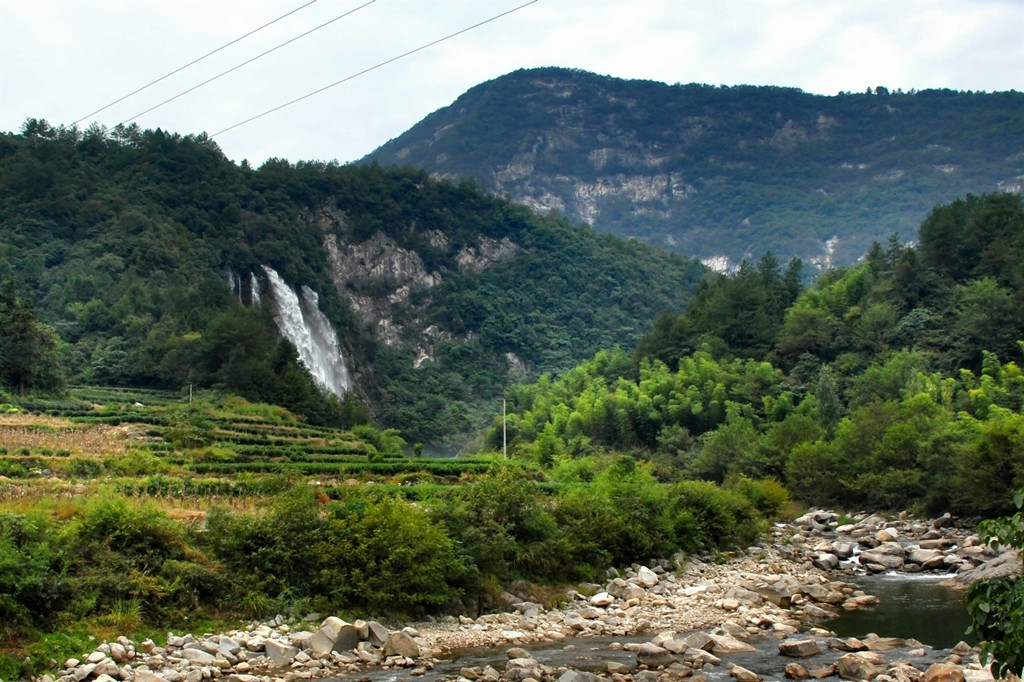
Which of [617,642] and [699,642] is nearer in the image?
[699,642]

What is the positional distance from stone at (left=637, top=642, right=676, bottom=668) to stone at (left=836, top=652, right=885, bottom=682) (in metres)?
3.27

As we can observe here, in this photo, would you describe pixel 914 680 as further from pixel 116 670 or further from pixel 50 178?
pixel 50 178

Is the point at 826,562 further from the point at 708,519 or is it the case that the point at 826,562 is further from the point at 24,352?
the point at 24,352

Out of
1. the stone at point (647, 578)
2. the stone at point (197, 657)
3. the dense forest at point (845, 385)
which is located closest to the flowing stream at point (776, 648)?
the stone at point (197, 657)

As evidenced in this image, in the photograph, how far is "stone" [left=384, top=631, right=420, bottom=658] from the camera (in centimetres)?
2062

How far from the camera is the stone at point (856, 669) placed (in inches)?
739

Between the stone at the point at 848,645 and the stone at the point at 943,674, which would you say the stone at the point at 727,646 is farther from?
the stone at the point at 943,674

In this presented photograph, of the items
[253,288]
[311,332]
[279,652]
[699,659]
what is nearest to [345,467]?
[279,652]

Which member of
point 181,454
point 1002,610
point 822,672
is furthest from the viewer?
point 181,454

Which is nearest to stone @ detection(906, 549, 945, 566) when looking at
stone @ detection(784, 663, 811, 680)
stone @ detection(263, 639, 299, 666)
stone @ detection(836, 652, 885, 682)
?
stone @ detection(836, 652, 885, 682)

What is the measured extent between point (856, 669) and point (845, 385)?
52.0m

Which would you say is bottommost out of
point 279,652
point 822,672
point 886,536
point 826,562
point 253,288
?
point 886,536

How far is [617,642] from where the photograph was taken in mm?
22531

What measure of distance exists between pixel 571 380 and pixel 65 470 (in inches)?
2429
